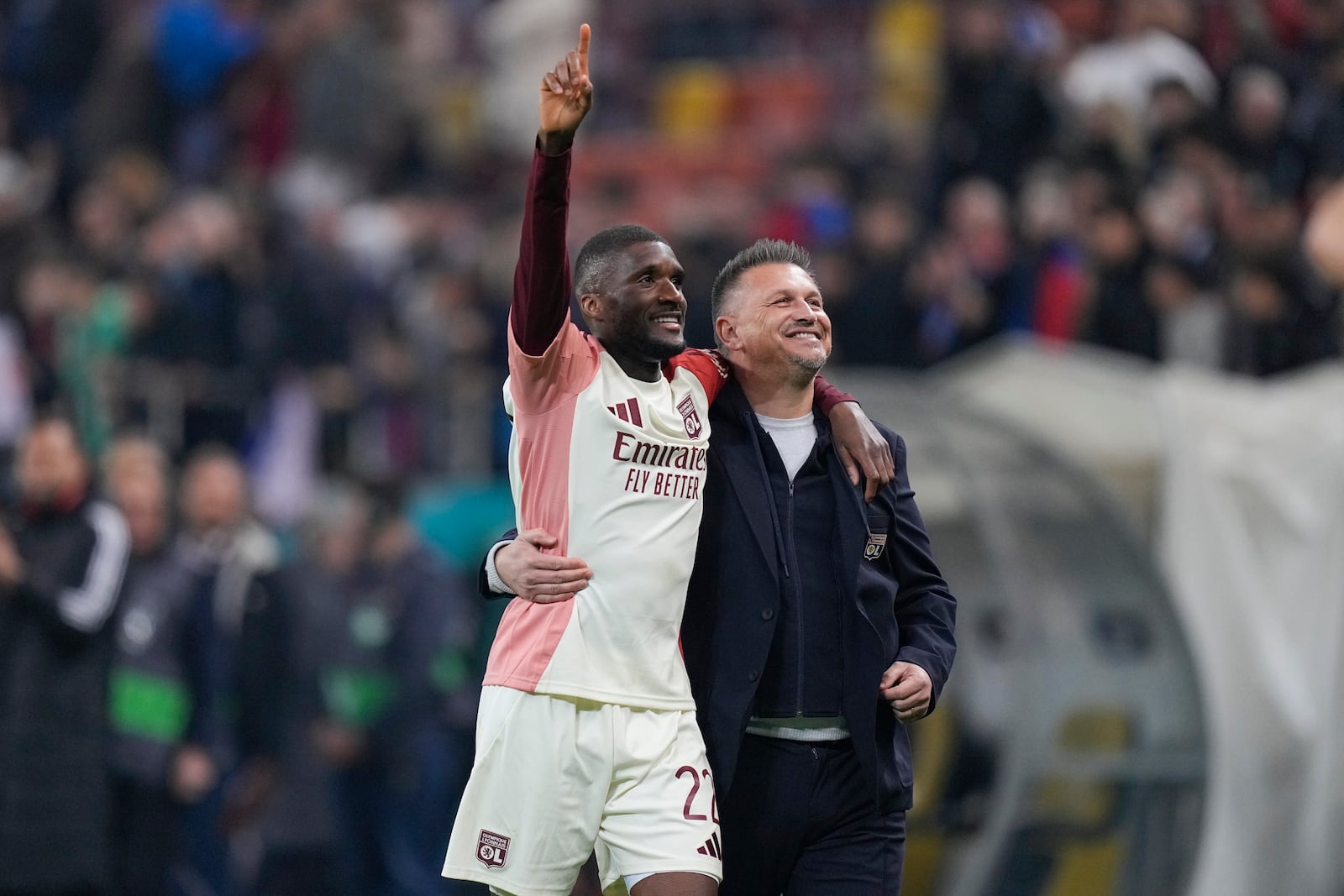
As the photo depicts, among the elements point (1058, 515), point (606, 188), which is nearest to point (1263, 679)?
point (1058, 515)

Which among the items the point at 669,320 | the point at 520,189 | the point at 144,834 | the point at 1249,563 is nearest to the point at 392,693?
the point at 144,834

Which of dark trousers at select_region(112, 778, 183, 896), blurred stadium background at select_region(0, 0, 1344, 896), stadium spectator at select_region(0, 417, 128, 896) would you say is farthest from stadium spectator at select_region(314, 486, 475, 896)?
stadium spectator at select_region(0, 417, 128, 896)

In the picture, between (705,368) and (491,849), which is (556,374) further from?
(491,849)

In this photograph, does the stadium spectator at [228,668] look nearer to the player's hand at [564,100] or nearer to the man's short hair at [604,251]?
the man's short hair at [604,251]

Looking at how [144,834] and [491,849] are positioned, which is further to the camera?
[144,834]

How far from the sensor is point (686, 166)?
656 inches

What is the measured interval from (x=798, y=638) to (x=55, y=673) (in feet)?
14.3

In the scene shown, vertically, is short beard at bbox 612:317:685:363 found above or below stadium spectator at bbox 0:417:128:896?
above

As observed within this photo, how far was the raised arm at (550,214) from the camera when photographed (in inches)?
159

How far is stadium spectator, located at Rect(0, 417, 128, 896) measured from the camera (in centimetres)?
780

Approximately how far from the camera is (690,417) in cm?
446

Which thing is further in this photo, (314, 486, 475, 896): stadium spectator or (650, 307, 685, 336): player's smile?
(314, 486, 475, 896): stadium spectator

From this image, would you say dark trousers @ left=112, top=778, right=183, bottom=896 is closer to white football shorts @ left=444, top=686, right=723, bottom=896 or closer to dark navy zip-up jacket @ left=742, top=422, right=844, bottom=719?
white football shorts @ left=444, top=686, right=723, bottom=896

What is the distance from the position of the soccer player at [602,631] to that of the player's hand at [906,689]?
0.41 meters
